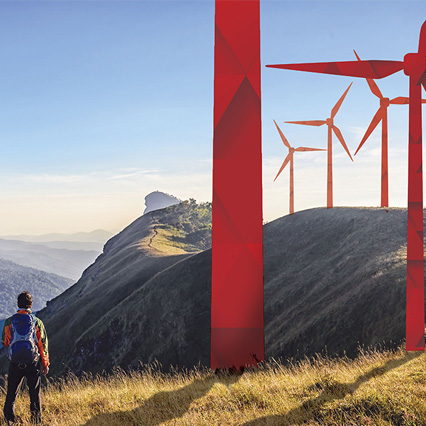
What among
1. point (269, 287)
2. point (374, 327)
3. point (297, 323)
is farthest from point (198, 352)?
point (374, 327)

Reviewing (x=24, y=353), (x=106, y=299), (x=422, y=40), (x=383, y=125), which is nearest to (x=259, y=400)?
(x=24, y=353)

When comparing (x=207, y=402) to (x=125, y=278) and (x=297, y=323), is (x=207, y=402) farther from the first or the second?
(x=125, y=278)

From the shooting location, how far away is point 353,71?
15031 millimetres

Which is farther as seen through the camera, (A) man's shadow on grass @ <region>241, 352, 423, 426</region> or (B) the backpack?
(B) the backpack

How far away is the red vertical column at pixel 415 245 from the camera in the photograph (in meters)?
14.4

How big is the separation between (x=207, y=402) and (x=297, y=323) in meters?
26.6

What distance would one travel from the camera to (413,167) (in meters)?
14.8

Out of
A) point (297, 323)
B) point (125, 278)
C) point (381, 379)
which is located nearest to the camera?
point (381, 379)

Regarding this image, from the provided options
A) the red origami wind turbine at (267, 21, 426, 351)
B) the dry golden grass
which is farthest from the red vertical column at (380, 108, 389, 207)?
the dry golden grass

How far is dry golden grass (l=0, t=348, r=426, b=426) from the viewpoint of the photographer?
338 inches

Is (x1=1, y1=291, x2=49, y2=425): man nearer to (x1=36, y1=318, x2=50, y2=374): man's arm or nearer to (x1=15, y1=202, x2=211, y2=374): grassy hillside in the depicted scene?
(x1=36, y1=318, x2=50, y2=374): man's arm

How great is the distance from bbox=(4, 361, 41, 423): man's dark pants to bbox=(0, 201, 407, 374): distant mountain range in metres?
18.6

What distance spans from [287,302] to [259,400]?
34.4 m

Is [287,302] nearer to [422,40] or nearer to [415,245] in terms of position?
[415,245]
